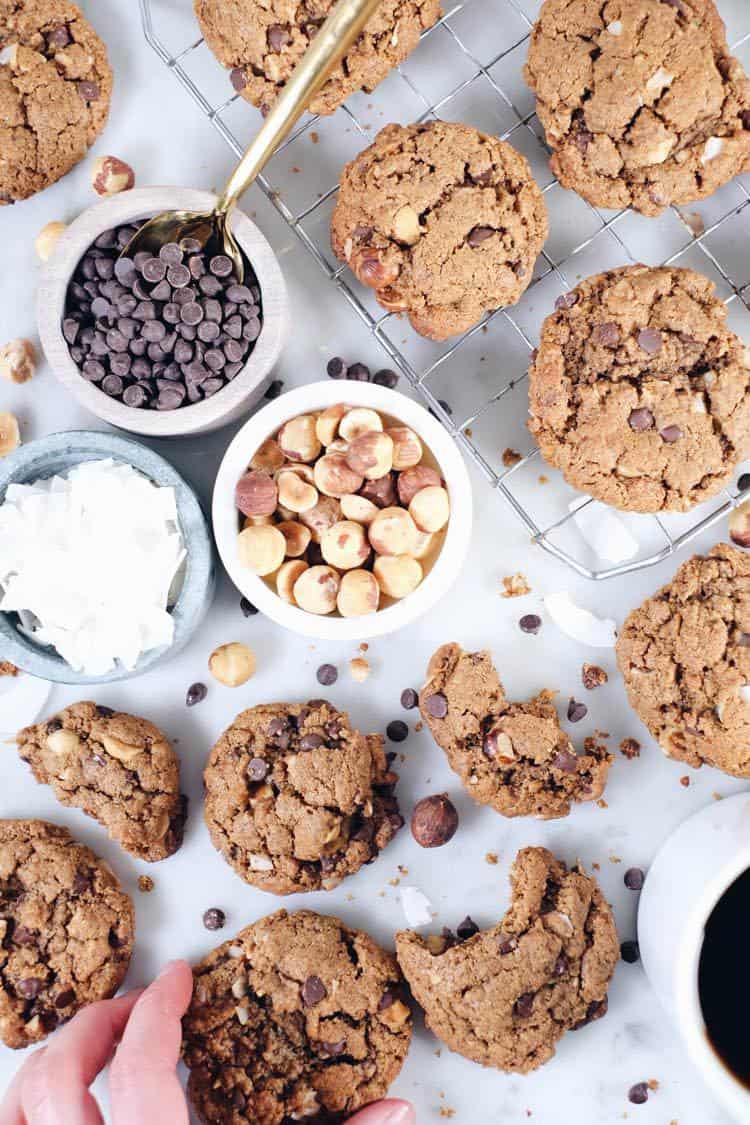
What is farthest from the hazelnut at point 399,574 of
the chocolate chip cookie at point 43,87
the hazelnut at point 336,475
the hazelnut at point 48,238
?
the chocolate chip cookie at point 43,87

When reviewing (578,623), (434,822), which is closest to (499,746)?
(434,822)

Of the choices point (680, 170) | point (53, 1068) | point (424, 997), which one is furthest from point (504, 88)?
point (53, 1068)

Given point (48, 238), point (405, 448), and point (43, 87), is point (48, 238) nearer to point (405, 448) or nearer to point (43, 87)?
point (43, 87)

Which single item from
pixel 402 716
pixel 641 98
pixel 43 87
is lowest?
pixel 402 716

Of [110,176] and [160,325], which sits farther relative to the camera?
[110,176]

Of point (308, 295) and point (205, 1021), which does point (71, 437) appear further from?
point (205, 1021)

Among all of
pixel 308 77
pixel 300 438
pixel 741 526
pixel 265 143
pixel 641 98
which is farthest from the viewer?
pixel 741 526

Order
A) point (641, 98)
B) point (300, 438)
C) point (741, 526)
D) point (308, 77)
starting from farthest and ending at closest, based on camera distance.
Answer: point (741, 526) → point (300, 438) → point (641, 98) → point (308, 77)
